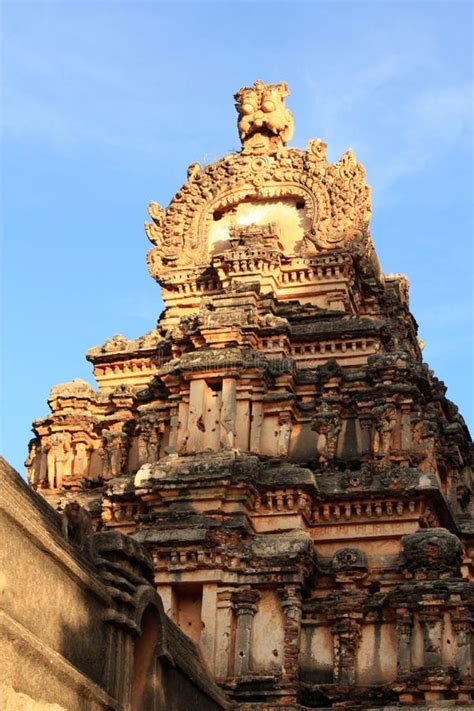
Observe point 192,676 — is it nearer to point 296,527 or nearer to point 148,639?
point 148,639

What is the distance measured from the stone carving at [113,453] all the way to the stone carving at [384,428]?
5.66 metres

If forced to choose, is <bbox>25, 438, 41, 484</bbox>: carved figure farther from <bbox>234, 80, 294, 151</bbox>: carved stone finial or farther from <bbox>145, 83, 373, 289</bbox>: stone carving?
<bbox>234, 80, 294, 151</bbox>: carved stone finial

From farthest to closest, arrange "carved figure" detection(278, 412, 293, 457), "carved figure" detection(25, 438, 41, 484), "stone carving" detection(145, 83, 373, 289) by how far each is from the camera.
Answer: "stone carving" detection(145, 83, 373, 289)
"carved figure" detection(25, 438, 41, 484)
"carved figure" detection(278, 412, 293, 457)

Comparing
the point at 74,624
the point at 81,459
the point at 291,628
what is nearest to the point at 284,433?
the point at 291,628

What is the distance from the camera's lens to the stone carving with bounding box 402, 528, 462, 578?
2491 cm

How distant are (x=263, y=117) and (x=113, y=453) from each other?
1061cm

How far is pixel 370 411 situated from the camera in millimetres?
28625

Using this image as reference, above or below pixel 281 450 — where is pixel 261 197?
above

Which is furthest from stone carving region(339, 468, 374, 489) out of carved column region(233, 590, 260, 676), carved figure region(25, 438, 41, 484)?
carved figure region(25, 438, 41, 484)

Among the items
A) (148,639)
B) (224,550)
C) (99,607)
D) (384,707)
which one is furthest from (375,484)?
(99,607)

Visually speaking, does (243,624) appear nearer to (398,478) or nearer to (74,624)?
(398,478)

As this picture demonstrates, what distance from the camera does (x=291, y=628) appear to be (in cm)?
2464

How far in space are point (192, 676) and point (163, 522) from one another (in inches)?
205

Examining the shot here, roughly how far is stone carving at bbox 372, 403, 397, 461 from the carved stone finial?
32.5 feet
